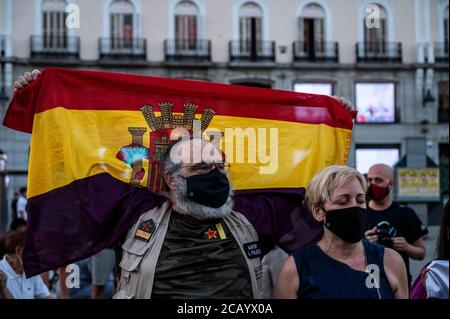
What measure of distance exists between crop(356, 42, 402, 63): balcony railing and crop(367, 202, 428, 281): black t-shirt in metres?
0.79

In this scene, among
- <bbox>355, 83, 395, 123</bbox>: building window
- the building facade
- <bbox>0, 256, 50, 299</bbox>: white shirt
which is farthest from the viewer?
<bbox>355, 83, 395, 123</bbox>: building window

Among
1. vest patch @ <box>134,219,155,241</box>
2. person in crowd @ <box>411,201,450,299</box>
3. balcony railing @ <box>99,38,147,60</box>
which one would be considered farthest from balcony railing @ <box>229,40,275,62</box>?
person in crowd @ <box>411,201,450,299</box>

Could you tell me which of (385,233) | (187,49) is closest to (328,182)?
(187,49)

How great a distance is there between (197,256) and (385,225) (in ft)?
4.61

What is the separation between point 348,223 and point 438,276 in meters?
0.37

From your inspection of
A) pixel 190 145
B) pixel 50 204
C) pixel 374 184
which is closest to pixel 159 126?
pixel 190 145

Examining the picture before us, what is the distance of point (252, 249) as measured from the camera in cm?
228

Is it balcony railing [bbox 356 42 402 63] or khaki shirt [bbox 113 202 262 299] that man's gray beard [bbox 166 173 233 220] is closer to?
khaki shirt [bbox 113 202 262 299]

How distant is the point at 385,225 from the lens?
327 centimetres

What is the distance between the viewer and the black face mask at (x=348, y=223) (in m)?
2.14

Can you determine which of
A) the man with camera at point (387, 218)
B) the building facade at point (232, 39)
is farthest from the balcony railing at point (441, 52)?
the man with camera at point (387, 218)

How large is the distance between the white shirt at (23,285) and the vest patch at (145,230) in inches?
40.0

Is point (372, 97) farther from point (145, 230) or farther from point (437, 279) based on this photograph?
point (145, 230)

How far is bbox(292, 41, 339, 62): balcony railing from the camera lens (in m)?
3.16
